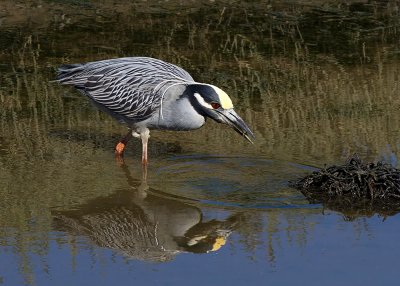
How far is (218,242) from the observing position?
7473 millimetres

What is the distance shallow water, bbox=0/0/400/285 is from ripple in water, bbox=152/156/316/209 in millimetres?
19

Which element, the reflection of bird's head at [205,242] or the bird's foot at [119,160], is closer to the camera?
the reflection of bird's head at [205,242]

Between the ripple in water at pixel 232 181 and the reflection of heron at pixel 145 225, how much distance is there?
0.84 feet

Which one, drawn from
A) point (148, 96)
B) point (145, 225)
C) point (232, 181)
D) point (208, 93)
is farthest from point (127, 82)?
point (145, 225)

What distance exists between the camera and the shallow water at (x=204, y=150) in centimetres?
709

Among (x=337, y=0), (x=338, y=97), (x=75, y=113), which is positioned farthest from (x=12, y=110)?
(x=337, y=0)

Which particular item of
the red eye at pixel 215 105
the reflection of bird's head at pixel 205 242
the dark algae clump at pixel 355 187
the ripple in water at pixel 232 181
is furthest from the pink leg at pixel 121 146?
the reflection of bird's head at pixel 205 242

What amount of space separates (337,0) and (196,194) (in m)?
7.03

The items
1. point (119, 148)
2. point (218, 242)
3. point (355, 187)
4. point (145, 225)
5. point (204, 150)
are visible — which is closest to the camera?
point (218, 242)

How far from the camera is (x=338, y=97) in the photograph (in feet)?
36.9

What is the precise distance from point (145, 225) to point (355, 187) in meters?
1.75

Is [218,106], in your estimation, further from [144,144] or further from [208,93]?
[144,144]

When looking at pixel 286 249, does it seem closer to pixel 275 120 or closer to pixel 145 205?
pixel 145 205

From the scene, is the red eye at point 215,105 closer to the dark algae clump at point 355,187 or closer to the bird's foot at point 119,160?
the dark algae clump at point 355,187
